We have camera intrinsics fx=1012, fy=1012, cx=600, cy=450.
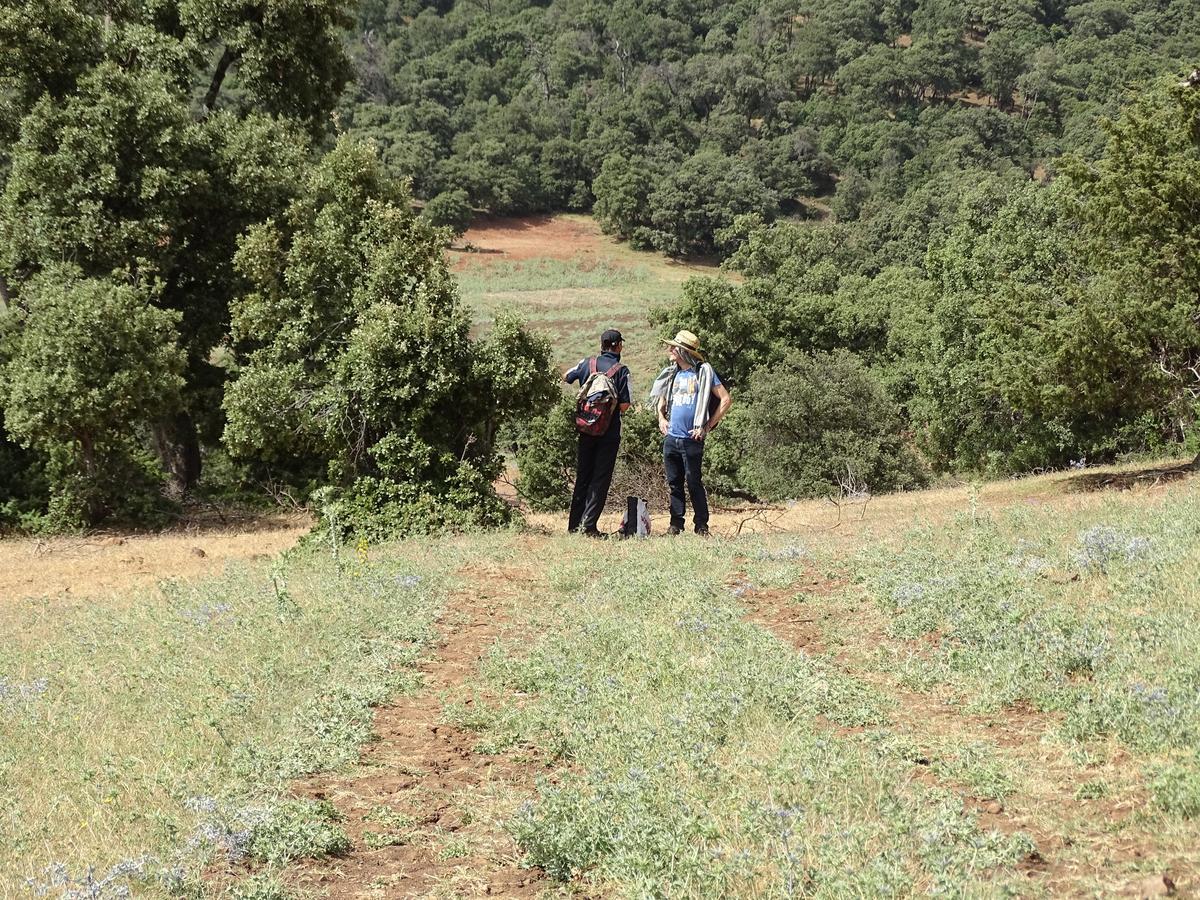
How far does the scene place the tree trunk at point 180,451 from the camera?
21.4 meters

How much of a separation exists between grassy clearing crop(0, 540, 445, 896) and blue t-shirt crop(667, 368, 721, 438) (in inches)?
121

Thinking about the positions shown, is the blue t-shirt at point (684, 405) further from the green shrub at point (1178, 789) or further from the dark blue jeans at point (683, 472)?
the green shrub at point (1178, 789)

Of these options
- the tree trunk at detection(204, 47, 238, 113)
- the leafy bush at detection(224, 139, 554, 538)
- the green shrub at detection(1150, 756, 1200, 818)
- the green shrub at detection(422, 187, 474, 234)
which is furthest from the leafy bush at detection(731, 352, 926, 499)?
the green shrub at detection(422, 187, 474, 234)

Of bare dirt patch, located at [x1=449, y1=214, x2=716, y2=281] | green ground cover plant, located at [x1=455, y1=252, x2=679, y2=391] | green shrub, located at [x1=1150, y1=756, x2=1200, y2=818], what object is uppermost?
bare dirt patch, located at [x1=449, y1=214, x2=716, y2=281]

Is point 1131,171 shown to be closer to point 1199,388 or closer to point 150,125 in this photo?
point 1199,388

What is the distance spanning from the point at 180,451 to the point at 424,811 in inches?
758

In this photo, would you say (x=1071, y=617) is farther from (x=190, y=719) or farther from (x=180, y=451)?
(x=180, y=451)

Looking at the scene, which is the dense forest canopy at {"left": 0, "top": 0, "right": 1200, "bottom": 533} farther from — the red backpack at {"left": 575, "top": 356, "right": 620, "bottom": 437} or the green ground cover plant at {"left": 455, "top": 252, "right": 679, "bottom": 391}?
the green ground cover plant at {"left": 455, "top": 252, "right": 679, "bottom": 391}

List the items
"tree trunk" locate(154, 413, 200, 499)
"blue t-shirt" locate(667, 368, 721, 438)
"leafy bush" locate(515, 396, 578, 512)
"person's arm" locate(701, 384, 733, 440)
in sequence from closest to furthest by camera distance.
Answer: "person's arm" locate(701, 384, 733, 440)
"blue t-shirt" locate(667, 368, 721, 438)
"tree trunk" locate(154, 413, 200, 499)
"leafy bush" locate(515, 396, 578, 512)

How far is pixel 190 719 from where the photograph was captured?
5.64 m

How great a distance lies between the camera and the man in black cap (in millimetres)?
11078

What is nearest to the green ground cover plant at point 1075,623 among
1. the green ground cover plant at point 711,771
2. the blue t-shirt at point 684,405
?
the green ground cover plant at point 711,771

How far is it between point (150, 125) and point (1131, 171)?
16.8 metres

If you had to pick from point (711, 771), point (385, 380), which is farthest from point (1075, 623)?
point (385, 380)
